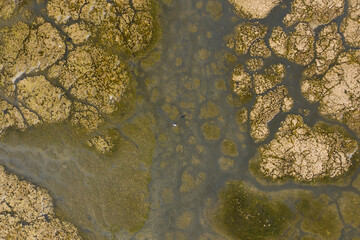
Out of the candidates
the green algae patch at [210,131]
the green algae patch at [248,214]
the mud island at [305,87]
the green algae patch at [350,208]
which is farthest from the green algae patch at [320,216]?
the green algae patch at [210,131]

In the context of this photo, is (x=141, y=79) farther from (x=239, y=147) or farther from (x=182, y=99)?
(x=239, y=147)

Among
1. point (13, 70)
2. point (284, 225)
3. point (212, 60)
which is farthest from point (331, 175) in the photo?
point (13, 70)

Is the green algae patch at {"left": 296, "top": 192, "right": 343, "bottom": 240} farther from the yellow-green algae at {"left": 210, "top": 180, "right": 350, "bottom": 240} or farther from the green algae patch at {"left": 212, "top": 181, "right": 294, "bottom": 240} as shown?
the green algae patch at {"left": 212, "top": 181, "right": 294, "bottom": 240}

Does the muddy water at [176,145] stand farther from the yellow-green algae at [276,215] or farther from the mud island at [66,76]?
the yellow-green algae at [276,215]

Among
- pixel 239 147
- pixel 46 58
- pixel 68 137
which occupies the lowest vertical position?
pixel 68 137

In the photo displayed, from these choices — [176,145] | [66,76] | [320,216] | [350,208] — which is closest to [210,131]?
[176,145]

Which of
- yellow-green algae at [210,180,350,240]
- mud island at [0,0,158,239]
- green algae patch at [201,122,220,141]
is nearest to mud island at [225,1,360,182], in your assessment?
yellow-green algae at [210,180,350,240]

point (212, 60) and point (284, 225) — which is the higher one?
point (212, 60)
